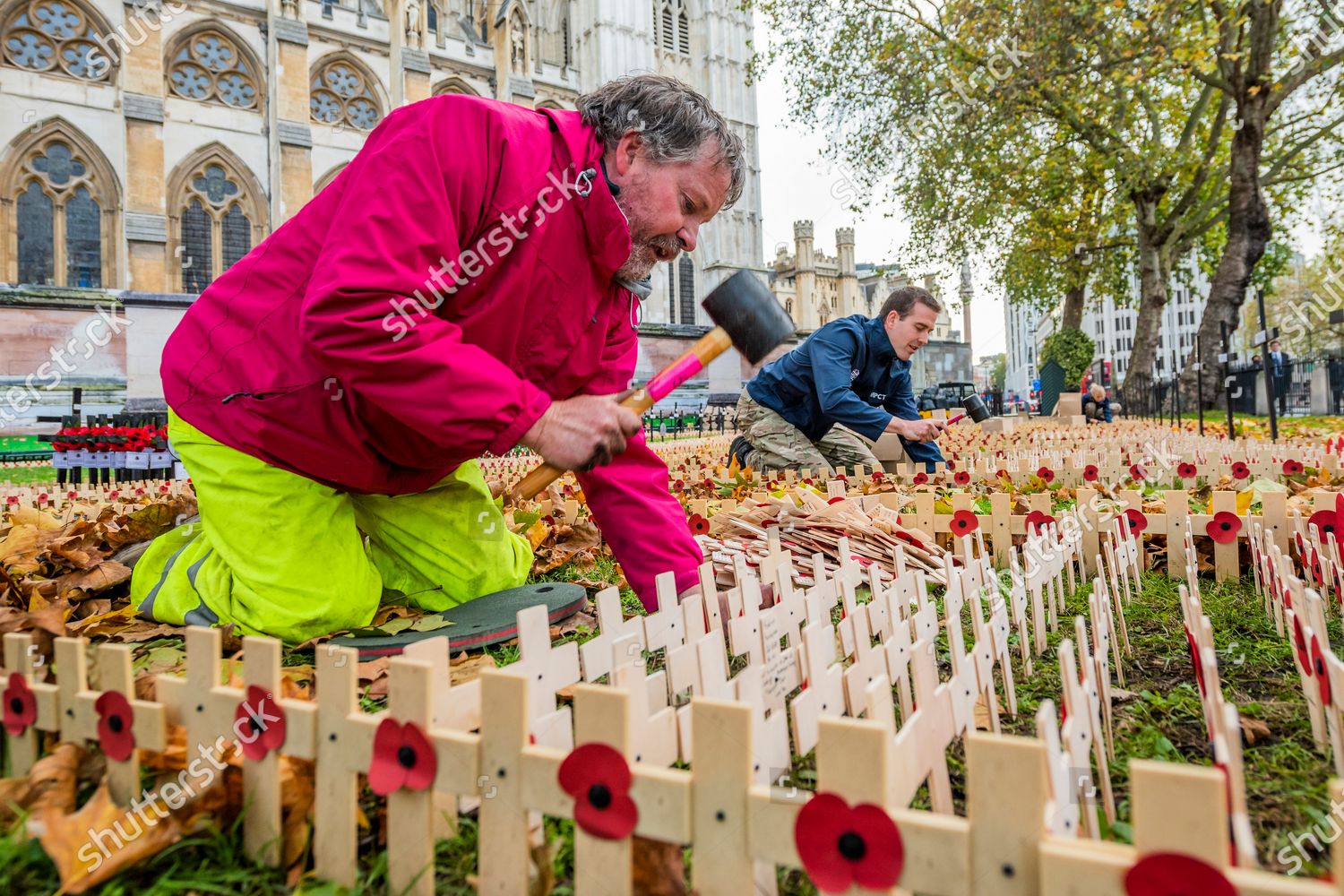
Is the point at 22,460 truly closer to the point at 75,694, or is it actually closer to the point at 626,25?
the point at 75,694

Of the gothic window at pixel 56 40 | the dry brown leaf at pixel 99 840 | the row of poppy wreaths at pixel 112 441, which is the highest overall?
the gothic window at pixel 56 40

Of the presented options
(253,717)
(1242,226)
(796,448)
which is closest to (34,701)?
(253,717)

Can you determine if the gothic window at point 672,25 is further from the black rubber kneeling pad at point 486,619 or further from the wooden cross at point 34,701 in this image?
the wooden cross at point 34,701

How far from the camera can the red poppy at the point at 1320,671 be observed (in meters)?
1.43

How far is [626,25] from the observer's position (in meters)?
36.3

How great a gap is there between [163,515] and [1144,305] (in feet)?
74.3

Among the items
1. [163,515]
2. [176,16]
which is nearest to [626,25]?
[176,16]

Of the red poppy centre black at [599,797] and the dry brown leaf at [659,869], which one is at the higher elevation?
the red poppy centre black at [599,797]

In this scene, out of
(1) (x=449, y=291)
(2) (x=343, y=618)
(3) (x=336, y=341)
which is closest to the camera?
Result: (3) (x=336, y=341)

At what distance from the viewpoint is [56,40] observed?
961 inches

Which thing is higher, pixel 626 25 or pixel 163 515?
pixel 626 25

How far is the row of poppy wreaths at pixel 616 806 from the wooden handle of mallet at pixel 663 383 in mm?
1172

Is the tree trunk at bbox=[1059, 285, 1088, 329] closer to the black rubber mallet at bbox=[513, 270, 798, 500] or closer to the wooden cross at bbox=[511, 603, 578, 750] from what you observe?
the black rubber mallet at bbox=[513, 270, 798, 500]

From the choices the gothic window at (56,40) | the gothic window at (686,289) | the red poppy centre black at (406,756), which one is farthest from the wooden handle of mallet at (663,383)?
the gothic window at (686,289)
